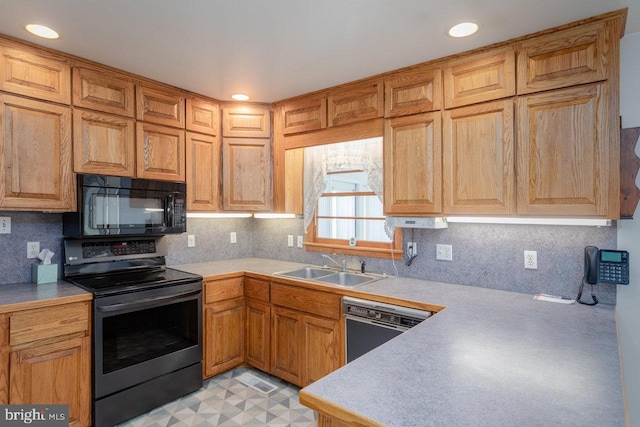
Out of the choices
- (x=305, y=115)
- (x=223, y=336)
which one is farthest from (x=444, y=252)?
(x=223, y=336)

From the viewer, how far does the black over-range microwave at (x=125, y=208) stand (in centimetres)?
→ 236

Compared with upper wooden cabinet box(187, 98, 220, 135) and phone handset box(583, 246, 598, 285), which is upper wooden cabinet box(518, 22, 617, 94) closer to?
phone handset box(583, 246, 598, 285)

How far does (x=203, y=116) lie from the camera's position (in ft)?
10.1

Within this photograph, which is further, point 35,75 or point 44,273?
point 44,273

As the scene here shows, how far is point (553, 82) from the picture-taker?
74.6 inches

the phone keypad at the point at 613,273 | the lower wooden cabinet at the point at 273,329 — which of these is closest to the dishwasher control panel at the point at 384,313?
the lower wooden cabinet at the point at 273,329

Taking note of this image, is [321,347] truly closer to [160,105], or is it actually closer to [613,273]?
[613,273]

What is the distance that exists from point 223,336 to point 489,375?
2.22 m

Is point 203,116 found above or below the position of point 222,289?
above

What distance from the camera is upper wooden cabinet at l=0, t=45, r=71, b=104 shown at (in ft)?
6.85

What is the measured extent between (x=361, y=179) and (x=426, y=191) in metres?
0.81

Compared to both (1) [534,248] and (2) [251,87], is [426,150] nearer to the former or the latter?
(1) [534,248]

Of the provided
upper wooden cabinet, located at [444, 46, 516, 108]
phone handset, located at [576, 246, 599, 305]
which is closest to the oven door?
upper wooden cabinet, located at [444, 46, 516, 108]

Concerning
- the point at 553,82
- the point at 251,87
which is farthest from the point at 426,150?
the point at 251,87
